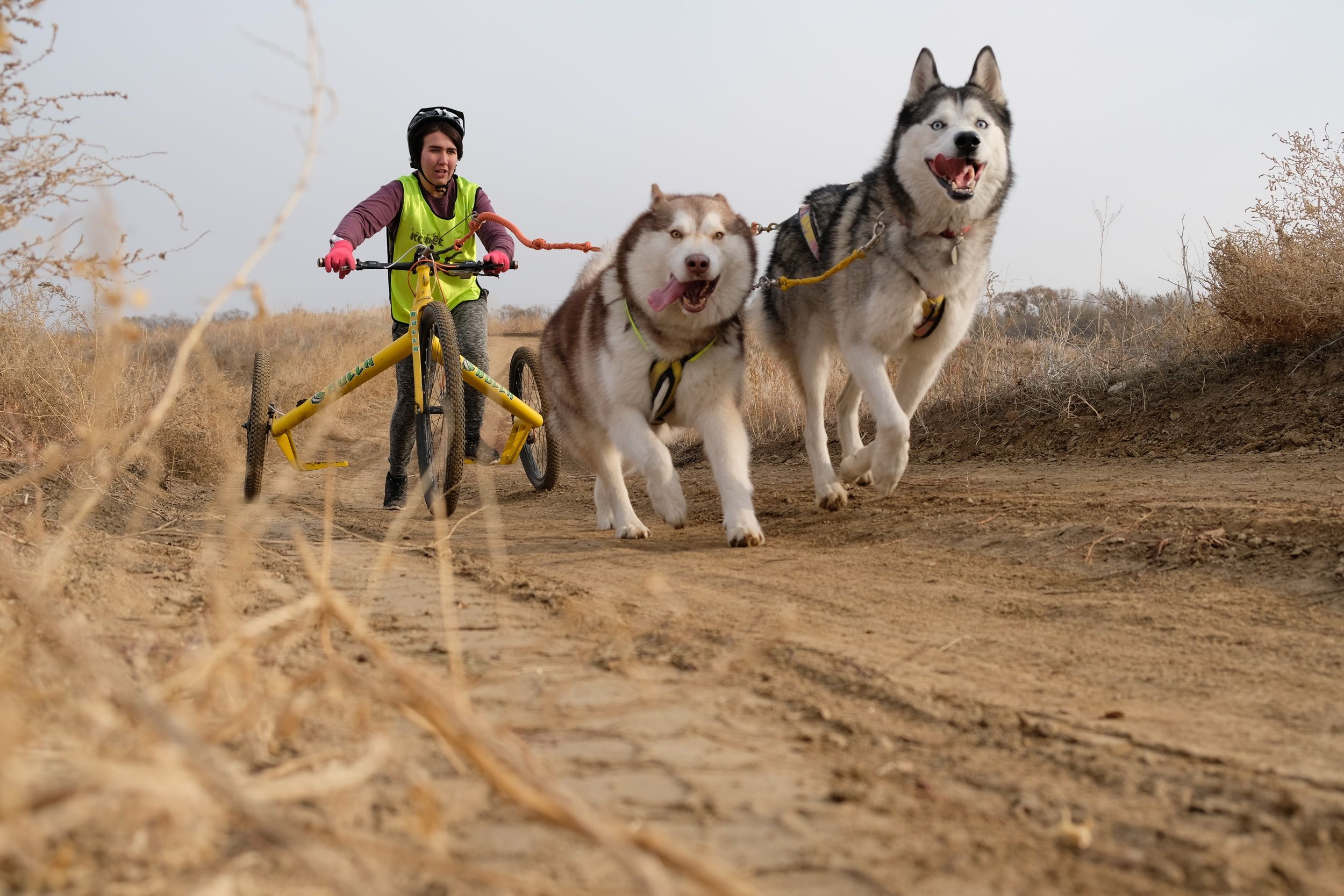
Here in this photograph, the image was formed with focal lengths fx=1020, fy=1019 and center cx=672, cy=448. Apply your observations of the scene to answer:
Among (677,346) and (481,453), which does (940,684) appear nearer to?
(677,346)

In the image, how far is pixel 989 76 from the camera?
16.3ft

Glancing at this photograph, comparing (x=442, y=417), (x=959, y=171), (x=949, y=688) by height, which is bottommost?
(x=949, y=688)

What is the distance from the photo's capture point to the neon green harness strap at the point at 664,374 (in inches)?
176

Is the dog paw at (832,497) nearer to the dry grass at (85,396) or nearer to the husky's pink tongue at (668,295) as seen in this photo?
the husky's pink tongue at (668,295)

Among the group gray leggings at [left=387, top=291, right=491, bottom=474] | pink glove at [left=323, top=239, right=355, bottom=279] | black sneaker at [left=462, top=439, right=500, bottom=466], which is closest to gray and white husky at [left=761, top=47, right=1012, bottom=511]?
black sneaker at [left=462, top=439, right=500, bottom=466]

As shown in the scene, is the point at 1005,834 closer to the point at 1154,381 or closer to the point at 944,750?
the point at 944,750

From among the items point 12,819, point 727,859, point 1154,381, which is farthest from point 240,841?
point 1154,381

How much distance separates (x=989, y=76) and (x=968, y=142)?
75 centimetres

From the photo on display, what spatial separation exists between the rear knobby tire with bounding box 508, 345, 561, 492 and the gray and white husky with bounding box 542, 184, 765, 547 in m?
1.24

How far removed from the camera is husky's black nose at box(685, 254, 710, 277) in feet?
13.8

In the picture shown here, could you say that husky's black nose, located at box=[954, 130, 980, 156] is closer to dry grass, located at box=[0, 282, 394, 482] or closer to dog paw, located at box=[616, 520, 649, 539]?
dog paw, located at box=[616, 520, 649, 539]

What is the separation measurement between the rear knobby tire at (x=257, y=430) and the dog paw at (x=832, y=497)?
314 centimetres

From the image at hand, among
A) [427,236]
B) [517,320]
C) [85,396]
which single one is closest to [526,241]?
[427,236]

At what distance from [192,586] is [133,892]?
2.26 m
